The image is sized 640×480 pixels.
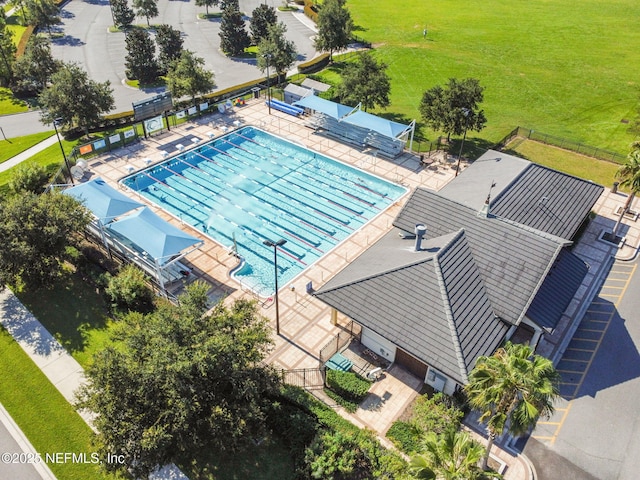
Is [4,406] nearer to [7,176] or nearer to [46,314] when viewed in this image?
[46,314]

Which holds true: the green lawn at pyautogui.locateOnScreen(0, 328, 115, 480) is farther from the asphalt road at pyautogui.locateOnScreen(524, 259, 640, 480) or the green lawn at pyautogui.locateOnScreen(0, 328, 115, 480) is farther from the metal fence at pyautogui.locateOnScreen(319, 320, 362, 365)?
the asphalt road at pyautogui.locateOnScreen(524, 259, 640, 480)

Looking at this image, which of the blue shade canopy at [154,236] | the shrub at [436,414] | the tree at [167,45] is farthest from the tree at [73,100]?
the shrub at [436,414]

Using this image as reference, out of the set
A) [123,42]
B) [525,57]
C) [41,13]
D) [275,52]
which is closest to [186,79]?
[275,52]

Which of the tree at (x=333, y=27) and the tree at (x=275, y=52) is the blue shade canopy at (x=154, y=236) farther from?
the tree at (x=333, y=27)

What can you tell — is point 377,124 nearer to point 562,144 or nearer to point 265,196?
point 265,196

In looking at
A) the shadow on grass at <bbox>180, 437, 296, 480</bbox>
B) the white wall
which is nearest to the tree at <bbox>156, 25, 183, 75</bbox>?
the white wall

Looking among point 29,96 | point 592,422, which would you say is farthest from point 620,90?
point 29,96
